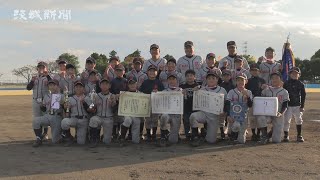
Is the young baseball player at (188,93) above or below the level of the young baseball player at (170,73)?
below

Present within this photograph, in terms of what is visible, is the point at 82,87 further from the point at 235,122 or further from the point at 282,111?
the point at 282,111

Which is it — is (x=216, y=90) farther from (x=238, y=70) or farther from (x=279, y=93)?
(x=279, y=93)

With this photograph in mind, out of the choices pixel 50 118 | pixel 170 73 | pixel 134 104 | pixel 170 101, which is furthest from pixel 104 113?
pixel 170 73

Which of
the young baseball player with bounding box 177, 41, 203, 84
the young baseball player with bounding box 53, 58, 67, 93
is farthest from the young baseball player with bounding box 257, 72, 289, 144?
the young baseball player with bounding box 53, 58, 67, 93

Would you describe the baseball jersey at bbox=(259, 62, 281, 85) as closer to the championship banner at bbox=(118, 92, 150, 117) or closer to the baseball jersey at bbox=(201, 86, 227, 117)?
the baseball jersey at bbox=(201, 86, 227, 117)

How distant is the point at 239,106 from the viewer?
825cm

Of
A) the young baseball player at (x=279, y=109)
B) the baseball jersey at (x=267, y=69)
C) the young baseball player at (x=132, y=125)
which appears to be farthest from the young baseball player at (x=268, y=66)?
the young baseball player at (x=132, y=125)

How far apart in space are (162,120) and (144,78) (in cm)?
128

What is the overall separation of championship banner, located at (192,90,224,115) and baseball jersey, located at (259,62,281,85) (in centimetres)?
176

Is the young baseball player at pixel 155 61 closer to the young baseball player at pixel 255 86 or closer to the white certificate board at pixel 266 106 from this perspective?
the young baseball player at pixel 255 86

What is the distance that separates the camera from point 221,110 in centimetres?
828

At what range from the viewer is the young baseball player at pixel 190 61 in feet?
30.5

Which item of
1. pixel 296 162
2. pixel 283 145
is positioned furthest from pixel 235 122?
pixel 296 162

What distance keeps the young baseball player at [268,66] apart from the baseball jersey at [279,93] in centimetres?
80
